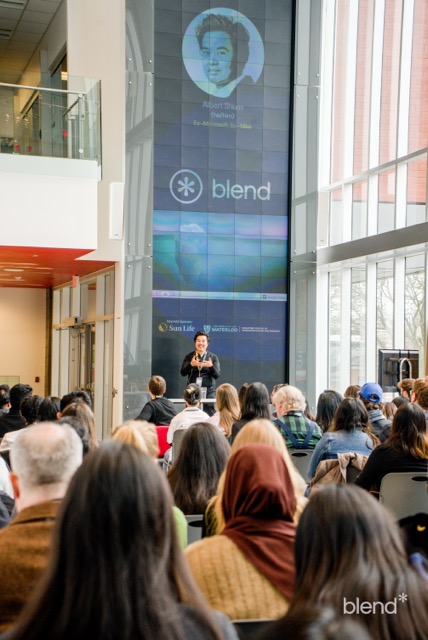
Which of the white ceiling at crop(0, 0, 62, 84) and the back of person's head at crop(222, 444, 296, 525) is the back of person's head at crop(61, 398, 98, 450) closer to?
the back of person's head at crop(222, 444, 296, 525)

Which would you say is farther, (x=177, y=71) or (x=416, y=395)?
(x=177, y=71)

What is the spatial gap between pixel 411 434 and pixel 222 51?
10.2 meters

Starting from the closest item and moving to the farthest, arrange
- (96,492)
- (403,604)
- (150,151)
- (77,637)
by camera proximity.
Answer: (77,637)
(96,492)
(403,604)
(150,151)

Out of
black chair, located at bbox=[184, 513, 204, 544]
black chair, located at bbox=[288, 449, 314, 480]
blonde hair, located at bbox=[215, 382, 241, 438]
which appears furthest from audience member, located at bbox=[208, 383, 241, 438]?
black chair, located at bbox=[184, 513, 204, 544]

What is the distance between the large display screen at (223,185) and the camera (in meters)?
13.6

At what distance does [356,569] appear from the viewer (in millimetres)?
2014

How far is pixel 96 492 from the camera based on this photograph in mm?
1812

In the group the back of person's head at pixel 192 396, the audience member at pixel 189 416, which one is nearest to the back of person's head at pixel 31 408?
the audience member at pixel 189 416

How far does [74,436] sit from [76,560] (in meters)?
1.00

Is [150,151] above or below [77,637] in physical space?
above

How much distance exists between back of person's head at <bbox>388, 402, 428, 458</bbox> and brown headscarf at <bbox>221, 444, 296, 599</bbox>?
2.72m

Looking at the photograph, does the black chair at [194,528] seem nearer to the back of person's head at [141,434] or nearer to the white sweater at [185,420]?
the back of person's head at [141,434]

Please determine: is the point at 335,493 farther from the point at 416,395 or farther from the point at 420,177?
the point at 420,177

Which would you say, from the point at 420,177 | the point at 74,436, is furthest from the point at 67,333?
the point at 74,436
